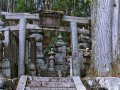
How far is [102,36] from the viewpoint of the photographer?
10320 millimetres

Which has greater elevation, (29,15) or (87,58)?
(29,15)

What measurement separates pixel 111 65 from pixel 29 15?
14.0 feet

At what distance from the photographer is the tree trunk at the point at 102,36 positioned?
1013cm

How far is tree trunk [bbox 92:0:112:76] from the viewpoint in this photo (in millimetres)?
10133

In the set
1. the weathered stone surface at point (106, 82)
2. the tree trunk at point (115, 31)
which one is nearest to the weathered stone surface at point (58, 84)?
the weathered stone surface at point (106, 82)

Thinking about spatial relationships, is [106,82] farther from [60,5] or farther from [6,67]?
[60,5]

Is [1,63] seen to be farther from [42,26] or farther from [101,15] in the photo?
[101,15]

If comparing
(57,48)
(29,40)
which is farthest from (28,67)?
(57,48)

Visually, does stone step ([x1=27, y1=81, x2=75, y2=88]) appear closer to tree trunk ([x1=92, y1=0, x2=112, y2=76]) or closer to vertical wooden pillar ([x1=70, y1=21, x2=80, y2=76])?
tree trunk ([x1=92, y1=0, x2=112, y2=76])

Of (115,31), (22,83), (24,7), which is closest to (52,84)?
(22,83)

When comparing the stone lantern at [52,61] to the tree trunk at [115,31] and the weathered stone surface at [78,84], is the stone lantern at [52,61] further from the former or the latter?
the weathered stone surface at [78,84]

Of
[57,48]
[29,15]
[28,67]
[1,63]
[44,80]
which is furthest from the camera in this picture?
[57,48]

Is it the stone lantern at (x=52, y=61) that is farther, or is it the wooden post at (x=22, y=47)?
the stone lantern at (x=52, y=61)

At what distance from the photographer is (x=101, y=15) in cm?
1041
